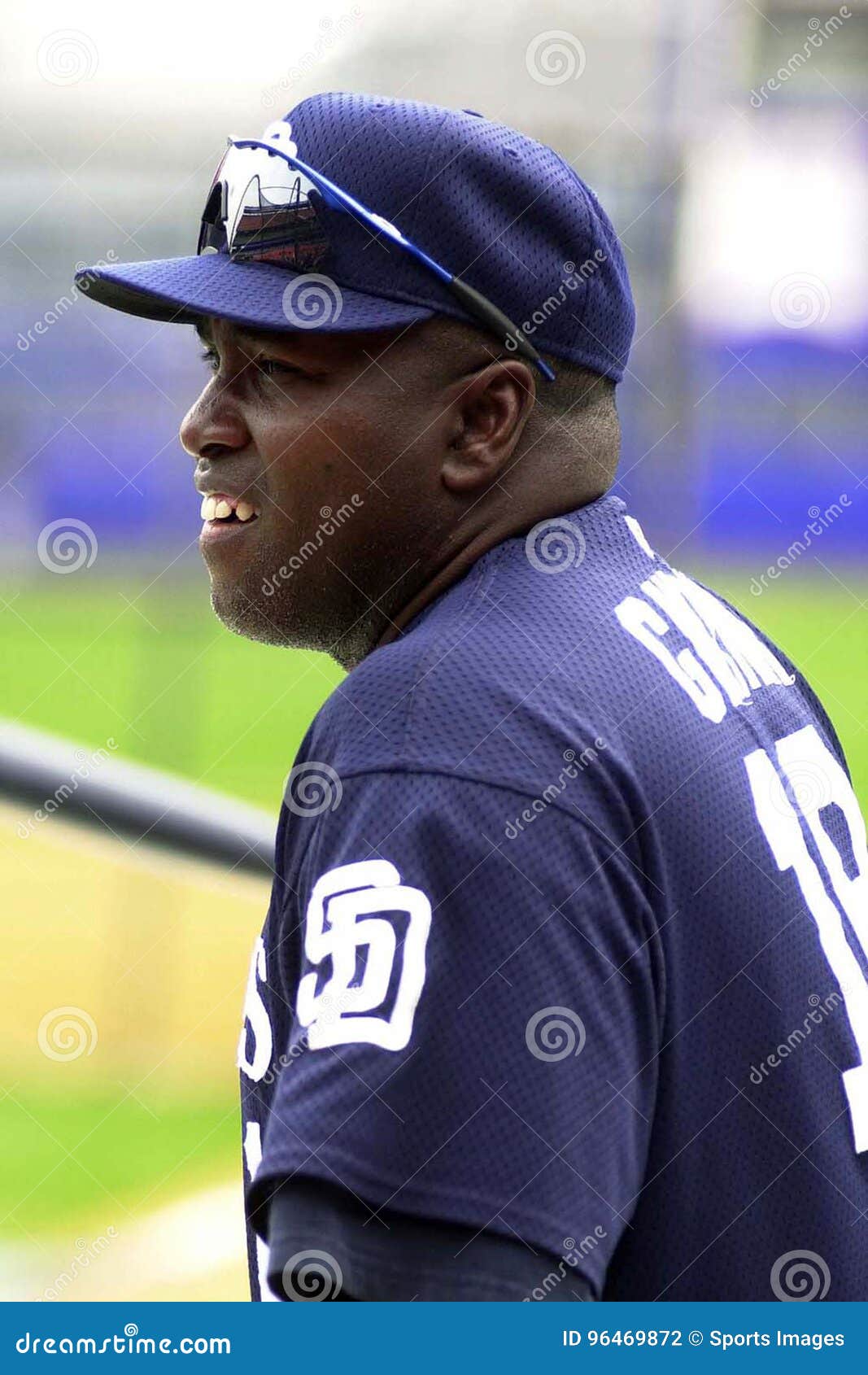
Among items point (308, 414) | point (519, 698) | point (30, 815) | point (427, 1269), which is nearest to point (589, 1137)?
point (427, 1269)

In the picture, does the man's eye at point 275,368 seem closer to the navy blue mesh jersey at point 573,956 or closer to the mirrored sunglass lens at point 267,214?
the mirrored sunglass lens at point 267,214

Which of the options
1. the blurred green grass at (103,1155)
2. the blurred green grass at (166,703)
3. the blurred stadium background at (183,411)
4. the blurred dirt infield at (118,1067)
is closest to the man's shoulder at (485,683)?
the blurred dirt infield at (118,1067)

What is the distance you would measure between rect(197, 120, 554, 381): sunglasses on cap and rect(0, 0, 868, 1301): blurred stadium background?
Answer: 8.65 ft

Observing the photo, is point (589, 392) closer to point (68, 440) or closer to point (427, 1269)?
point (427, 1269)

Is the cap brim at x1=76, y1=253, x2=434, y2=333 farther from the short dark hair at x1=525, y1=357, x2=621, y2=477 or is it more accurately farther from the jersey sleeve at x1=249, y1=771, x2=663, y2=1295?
the jersey sleeve at x1=249, y1=771, x2=663, y2=1295

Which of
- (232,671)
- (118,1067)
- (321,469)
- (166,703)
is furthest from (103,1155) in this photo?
(232,671)

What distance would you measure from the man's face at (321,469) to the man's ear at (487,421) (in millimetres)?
13

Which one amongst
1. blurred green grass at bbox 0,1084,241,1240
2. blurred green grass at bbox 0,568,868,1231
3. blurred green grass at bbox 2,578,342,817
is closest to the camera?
blurred green grass at bbox 0,1084,241,1240

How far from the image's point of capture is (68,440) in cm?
1000

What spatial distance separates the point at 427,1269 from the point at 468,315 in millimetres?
620

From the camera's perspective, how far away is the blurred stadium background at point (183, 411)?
448 centimetres

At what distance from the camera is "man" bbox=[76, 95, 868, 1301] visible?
2.59ft

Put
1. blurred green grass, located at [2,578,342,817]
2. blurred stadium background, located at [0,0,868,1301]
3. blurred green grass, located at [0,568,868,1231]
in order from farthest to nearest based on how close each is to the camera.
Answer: blurred green grass, located at [2,578,342,817] → blurred stadium background, located at [0,0,868,1301] → blurred green grass, located at [0,568,868,1231]

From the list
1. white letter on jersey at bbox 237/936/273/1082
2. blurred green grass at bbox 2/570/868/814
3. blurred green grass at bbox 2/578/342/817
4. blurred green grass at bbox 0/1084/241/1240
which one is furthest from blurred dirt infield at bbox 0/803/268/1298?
blurred green grass at bbox 2/570/868/814
